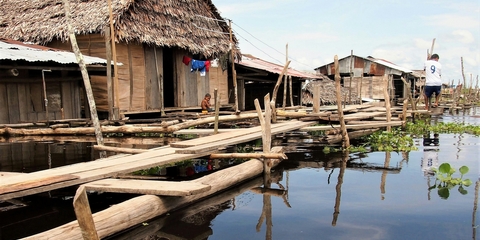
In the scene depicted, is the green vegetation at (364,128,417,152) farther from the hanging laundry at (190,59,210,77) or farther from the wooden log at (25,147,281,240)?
the hanging laundry at (190,59,210,77)

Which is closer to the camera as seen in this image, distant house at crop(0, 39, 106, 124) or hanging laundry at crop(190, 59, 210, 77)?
distant house at crop(0, 39, 106, 124)

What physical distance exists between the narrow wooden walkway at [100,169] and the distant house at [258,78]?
1232 centimetres

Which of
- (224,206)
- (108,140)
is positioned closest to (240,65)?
(108,140)

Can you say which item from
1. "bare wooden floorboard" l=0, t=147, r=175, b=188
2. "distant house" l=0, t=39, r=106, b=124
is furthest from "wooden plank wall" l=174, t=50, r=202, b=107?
"bare wooden floorboard" l=0, t=147, r=175, b=188

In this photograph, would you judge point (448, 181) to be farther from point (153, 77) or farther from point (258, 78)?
point (258, 78)

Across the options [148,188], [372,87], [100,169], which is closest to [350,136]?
[100,169]

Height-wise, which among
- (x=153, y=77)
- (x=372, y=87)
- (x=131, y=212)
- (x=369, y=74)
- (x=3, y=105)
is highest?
(x=369, y=74)

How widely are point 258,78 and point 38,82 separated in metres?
11.6

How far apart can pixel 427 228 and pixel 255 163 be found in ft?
9.63

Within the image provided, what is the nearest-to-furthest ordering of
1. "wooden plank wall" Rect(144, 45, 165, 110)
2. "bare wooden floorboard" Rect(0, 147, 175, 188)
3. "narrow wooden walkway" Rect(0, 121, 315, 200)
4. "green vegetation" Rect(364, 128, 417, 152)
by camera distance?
"narrow wooden walkway" Rect(0, 121, 315, 200), "bare wooden floorboard" Rect(0, 147, 175, 188), "green vegetation" Rect(364, 128, 417, 152), "wooden plank wall" Rect(144, 45, 165, 110)

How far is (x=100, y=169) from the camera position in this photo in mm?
5410

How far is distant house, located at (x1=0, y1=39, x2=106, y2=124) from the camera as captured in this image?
10758 mm

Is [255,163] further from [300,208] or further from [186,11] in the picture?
[186,11]

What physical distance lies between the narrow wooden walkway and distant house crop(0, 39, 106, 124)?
5.26 metres
